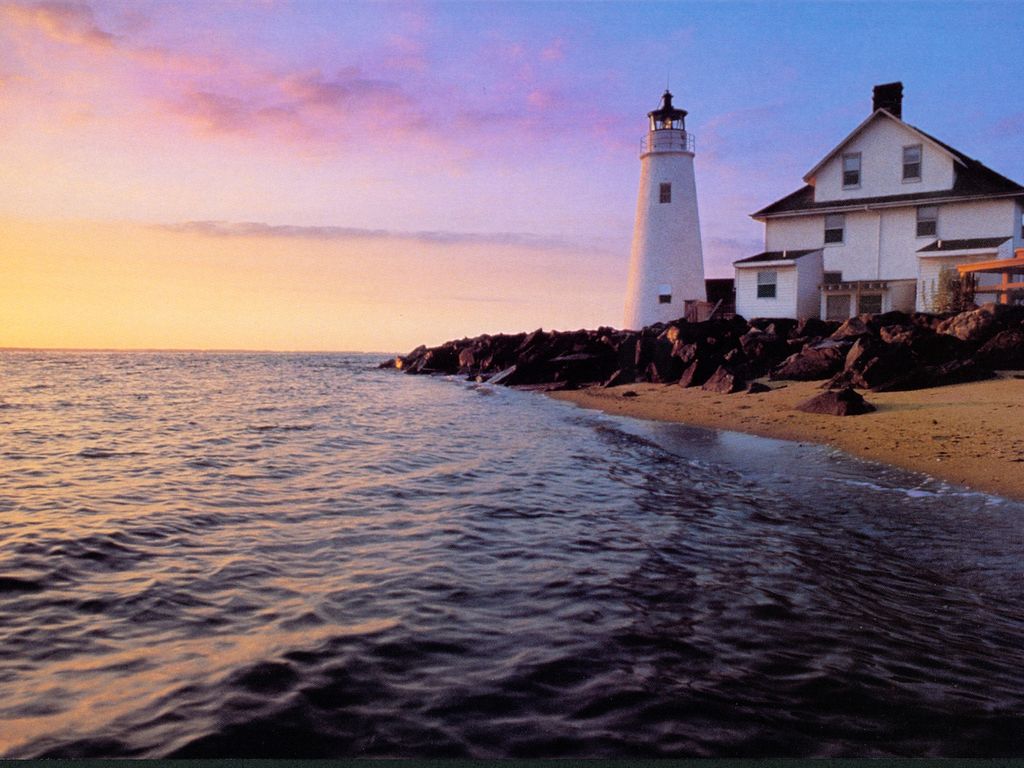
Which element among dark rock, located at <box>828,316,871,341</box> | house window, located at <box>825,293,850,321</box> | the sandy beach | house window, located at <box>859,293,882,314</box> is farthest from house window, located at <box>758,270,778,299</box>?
the sandy beach

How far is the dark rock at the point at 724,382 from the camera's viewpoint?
20469mm

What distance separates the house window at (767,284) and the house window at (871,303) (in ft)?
13.0

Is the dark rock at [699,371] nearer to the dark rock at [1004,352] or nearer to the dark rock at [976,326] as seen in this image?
the dark rock at [976,326]

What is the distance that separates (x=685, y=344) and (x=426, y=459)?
14.9 meters

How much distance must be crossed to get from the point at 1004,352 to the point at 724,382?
6899 mm

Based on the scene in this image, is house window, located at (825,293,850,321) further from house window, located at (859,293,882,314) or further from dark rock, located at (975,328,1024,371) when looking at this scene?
dark rock, located at (975,328,1024,371)

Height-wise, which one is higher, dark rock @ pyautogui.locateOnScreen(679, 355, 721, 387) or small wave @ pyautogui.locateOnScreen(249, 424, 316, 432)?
dark rock @ pyautogui.locateOnScreen(679, 355, 721, 387)

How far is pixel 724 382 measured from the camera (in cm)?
2086

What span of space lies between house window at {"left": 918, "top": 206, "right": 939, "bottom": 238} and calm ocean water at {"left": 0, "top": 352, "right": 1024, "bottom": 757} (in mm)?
24811

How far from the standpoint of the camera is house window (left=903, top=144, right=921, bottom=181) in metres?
31.1

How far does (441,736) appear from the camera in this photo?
339 cm

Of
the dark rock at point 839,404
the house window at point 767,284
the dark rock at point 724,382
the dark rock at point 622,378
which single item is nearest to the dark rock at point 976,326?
the dark rock at point 839,404

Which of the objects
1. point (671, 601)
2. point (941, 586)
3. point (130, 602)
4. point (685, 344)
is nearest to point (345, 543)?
point (130, 602)

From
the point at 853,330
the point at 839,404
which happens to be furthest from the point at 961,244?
the point at 839,404
